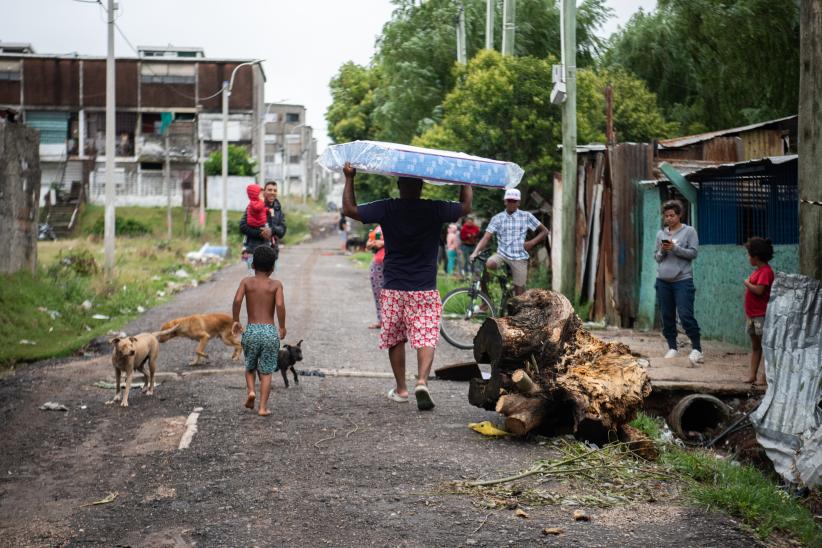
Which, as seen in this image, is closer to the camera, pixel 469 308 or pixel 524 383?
pixel 524 383

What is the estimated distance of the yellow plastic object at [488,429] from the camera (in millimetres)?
7262

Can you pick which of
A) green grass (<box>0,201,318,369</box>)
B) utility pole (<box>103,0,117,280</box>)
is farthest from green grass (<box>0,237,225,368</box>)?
utility pole (<box>103,0,117,280</box>)

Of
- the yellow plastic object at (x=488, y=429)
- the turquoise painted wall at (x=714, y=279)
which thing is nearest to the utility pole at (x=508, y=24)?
the turquoise painted wall at (x=714, y=279)

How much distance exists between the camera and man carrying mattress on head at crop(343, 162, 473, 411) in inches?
323

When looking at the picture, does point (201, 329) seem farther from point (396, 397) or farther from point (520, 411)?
point (520, 411)

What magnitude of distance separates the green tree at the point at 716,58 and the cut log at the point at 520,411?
1567cm

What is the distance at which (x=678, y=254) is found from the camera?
32.1 ft

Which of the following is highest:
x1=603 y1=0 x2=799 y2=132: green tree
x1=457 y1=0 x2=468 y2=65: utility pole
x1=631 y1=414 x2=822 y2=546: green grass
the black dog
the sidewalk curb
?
x1=457 y1=0 x2=468 y2=65: utility pole

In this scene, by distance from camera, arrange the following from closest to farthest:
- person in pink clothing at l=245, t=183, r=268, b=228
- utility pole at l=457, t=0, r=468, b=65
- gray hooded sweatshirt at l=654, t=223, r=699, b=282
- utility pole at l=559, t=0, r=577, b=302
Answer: gray hooded sweatshirt at l=654, t=223, r=699, b=282, person in pink clothing at l=245, t=183, r=268, b=228, utility pole at l=559, t=0, r=577, b=302, utility pole at l=457, t=0, r=468, b=65

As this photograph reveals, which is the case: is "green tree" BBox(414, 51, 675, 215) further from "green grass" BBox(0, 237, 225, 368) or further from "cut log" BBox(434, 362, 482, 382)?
"cut log" BBox(434, 362, 482, 382)

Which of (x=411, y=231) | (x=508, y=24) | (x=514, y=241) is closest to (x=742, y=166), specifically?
(x=514, y=241)

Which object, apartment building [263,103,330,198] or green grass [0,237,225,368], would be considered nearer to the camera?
green grass [0,237,225,368]

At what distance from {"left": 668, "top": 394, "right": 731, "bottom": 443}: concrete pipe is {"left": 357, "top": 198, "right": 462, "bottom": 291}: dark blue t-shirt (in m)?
2.36

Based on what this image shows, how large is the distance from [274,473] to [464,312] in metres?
7.52
